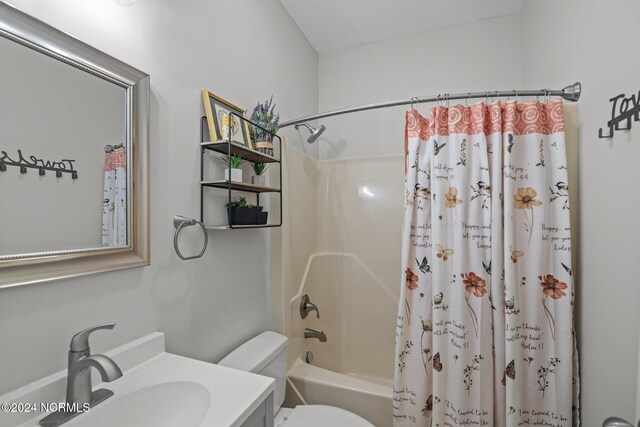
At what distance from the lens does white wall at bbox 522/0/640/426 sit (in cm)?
82

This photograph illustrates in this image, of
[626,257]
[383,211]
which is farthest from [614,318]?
[383,211]

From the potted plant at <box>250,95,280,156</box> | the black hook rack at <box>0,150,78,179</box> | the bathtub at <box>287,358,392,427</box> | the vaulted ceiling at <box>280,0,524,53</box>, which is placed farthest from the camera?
the vaulted ceiling at <box>280,0,524,53</box>

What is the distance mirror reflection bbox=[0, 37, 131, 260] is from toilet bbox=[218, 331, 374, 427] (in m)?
0.71

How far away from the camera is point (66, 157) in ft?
2.48

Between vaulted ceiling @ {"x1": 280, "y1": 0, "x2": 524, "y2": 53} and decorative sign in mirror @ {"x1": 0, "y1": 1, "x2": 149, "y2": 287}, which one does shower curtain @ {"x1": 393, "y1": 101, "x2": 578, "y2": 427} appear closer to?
vaulted ceiling @ {"x1": 280, "y1": 0, "x2": 524, "y2": 53}

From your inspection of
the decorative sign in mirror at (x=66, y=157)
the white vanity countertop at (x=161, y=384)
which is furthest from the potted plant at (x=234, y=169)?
the white vanity countertop at (x=161, y=384)

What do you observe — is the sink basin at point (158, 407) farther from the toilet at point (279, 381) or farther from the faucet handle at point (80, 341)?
the toilet at point (279, 381)

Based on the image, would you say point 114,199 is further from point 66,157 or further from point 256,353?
point 256,353

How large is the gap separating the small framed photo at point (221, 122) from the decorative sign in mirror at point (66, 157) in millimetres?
277

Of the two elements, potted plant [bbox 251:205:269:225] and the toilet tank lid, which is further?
potted plant [bbox 251:205:269:225]

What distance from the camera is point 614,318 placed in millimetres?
917

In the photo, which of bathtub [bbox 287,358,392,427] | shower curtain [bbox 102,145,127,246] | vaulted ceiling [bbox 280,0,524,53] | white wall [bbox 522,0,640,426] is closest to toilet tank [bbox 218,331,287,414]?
bathtub [bbox 287,358,392,427]

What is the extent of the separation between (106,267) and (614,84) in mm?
1594

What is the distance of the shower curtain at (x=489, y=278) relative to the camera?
118 centimetres
